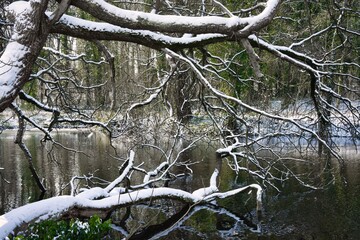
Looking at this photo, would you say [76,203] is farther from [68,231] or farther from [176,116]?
[176,116]

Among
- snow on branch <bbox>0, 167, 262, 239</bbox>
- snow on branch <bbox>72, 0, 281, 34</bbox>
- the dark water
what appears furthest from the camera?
the dark water

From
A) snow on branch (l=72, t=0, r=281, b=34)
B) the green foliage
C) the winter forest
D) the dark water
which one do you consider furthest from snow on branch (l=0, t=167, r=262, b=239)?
snow on branch (l=72, t=0, r=281, b=34)

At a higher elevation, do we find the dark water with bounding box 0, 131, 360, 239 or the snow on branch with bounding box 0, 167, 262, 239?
the snow on branch with bounding box 0, 167, 262, 239

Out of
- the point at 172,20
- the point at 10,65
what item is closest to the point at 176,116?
the point at 172,20

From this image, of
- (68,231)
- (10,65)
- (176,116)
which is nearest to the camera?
(10,65)

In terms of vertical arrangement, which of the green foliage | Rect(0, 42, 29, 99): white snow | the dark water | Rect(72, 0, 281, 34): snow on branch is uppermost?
Rect(72, 0, 281, 34): snow on branch

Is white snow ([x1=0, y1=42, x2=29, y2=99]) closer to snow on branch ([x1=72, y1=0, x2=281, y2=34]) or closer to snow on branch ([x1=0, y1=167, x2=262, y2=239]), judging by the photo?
snow on branch ([x1=72, y1=0, x2=281, y2=34])

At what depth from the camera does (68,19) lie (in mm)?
5191

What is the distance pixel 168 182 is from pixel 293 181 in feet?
12.4

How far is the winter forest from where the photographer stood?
4.73m

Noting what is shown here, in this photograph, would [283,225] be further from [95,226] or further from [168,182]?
[95,226]

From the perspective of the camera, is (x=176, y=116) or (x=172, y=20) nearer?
(x=172, y=20)

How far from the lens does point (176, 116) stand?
11898 millimetres

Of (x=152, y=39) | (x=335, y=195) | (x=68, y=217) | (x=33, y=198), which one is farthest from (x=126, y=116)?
(x=335, y=195)
